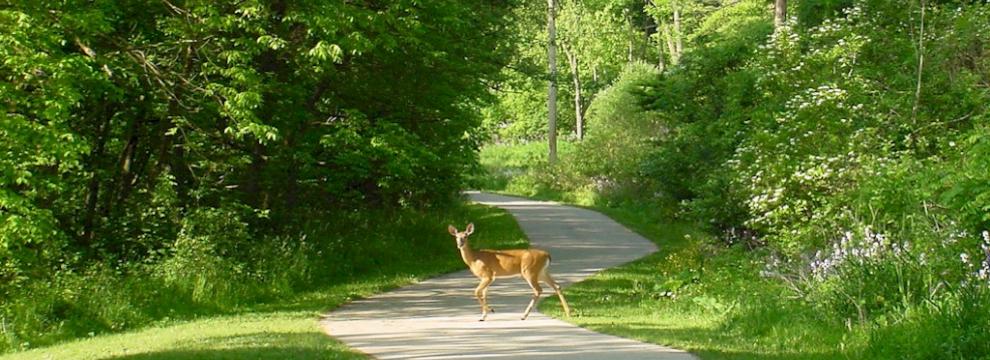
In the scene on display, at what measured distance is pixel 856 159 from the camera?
677 inches

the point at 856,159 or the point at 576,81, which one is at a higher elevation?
the point at 576,81

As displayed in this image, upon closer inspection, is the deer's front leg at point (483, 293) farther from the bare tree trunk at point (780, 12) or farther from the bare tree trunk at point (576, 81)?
the bare tree trunk at point (576, 81)

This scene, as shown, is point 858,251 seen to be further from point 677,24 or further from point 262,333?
point 677,24

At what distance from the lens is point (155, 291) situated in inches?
Answer: 711

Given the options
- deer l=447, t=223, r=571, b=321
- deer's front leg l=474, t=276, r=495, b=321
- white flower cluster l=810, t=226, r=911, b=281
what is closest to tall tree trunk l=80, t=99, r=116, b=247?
deer l=447, t=223, r=571, b=321

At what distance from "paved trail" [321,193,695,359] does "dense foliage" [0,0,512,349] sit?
2545 millimetres

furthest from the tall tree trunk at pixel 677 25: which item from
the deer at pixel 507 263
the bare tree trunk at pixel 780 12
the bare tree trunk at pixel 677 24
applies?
the deer at pixel 507 263

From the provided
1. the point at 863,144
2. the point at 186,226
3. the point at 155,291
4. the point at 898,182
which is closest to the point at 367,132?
the point at 186,226

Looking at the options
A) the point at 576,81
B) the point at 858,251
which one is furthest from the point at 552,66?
the point at 858,251

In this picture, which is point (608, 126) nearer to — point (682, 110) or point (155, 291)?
point (682, 110)

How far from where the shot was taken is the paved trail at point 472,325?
40.8 ft

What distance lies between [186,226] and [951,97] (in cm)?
1285

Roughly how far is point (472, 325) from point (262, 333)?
8.98 feet

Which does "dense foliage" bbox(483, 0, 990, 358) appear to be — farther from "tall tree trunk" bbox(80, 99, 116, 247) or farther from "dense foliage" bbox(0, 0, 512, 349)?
"tall tree trunk" bbox(80, 99, 116, 247)
